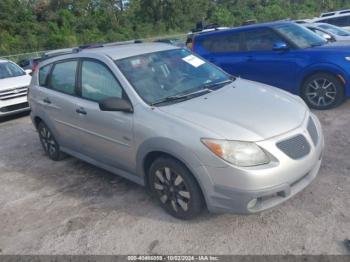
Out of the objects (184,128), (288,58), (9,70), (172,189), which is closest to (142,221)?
(172,189)

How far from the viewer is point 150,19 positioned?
44.0 metres

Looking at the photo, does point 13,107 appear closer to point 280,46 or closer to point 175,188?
point 280,46

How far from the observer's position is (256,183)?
2928 mm

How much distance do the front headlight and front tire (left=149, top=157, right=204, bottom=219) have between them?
42 centimetres

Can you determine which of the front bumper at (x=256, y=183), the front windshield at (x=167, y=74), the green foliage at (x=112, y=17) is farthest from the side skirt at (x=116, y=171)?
the green foliage at (x=112, y=17)

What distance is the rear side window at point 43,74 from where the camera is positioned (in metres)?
5.30

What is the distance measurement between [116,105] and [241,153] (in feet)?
4.50

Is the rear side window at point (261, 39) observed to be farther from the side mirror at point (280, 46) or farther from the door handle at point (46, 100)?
the door handle at point (46, 100)

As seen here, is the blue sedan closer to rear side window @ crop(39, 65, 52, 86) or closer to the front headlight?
rear side window @ crop(39, 65, 52, 86)

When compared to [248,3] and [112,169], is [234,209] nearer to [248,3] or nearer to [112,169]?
[112,169]

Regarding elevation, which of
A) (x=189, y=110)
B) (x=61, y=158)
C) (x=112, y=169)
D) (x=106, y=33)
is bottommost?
(x=106, y=33)

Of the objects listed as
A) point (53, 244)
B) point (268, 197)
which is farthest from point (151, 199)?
point (268, 197)

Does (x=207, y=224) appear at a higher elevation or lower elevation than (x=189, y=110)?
lower

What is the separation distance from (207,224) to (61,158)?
9.78 feet
